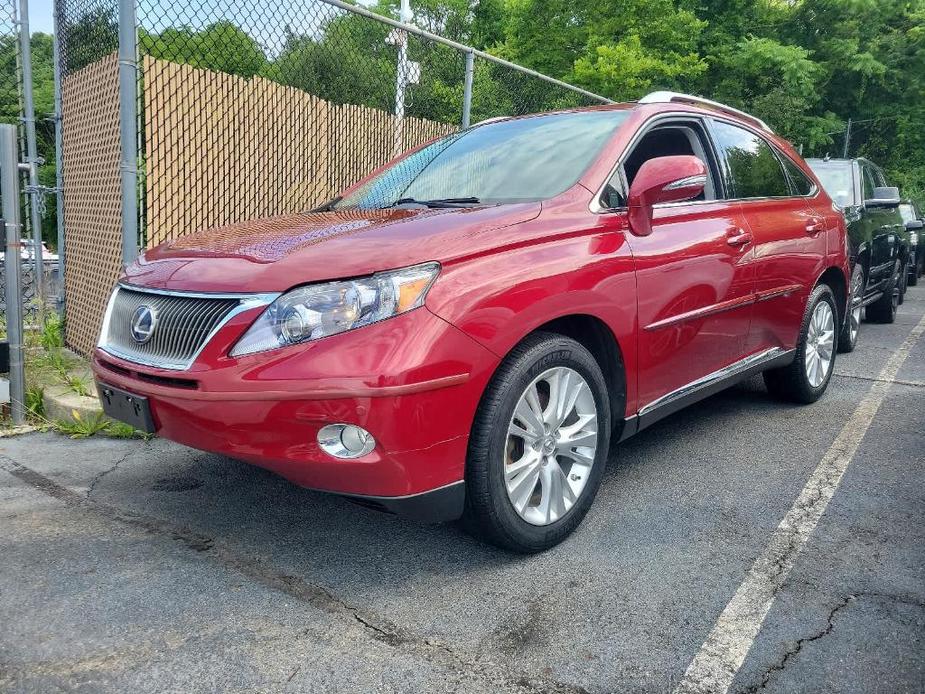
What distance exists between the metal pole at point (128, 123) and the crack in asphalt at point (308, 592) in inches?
59.2

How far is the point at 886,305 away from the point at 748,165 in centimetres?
567

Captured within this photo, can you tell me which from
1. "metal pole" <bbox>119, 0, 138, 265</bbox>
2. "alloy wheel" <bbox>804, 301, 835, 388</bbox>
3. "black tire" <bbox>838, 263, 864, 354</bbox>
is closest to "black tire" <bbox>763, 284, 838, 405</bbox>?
"alloy wheel" <bbox>804, 301, 835, 388</bbox>

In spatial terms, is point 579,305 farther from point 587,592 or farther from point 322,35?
point 322,35

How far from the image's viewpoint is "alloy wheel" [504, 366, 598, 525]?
283 centimetres

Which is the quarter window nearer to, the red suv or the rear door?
the rear door

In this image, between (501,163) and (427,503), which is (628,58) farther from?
(427,503)

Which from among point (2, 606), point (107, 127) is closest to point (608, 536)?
point (2, 606)

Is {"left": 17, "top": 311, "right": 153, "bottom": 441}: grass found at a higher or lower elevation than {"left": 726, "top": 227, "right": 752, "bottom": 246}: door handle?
lower

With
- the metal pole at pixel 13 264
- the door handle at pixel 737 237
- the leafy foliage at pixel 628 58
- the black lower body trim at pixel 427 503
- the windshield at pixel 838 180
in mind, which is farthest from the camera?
the windshield at pixel 838 180

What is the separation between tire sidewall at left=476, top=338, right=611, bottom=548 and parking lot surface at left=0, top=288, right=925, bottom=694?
0.11 metres

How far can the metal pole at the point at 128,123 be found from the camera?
4.44 meters

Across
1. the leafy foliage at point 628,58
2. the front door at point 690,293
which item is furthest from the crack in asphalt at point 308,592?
the leafy foliage at point 628,58

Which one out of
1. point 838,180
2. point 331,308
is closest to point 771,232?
point 331,308

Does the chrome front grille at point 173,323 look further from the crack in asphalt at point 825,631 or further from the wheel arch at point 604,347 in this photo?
the crack in asphalt at point 825,631
